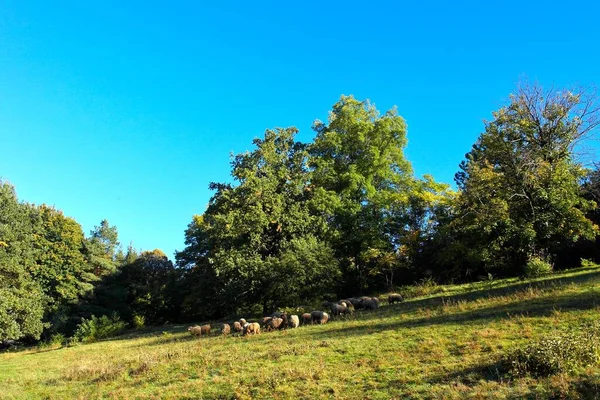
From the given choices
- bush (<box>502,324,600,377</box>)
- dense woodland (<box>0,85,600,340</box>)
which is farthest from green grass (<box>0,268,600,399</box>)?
dense woodland (<box>0,85,600,340</box>)

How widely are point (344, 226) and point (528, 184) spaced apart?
53.8 feet

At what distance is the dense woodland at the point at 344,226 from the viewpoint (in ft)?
94.6

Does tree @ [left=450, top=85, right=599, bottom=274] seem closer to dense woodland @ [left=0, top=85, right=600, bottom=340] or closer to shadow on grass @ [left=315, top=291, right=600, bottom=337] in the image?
dense woodland @ [left=0, top=85, right=600, bottom=340]

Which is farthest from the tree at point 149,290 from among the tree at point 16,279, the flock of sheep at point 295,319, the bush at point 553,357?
the bush at point 553,357

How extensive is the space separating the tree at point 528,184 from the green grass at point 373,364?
33.2ft

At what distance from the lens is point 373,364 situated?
10719mm

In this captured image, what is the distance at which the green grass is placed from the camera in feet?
27.7

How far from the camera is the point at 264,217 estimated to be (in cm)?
3241

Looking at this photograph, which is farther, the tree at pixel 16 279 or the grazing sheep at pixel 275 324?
the tree at pixel 16 279

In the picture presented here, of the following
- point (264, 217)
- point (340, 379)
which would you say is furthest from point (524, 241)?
point (340, 379)

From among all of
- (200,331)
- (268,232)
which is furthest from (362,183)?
(200,331)

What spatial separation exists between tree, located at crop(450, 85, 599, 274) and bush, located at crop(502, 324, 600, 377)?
2034 cm

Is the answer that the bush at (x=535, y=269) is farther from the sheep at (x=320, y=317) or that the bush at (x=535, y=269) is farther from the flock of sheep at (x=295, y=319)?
the sheep at (x=320, y=317)

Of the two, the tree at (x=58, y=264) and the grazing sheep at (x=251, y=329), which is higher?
the tree at (x=58, y=264)
